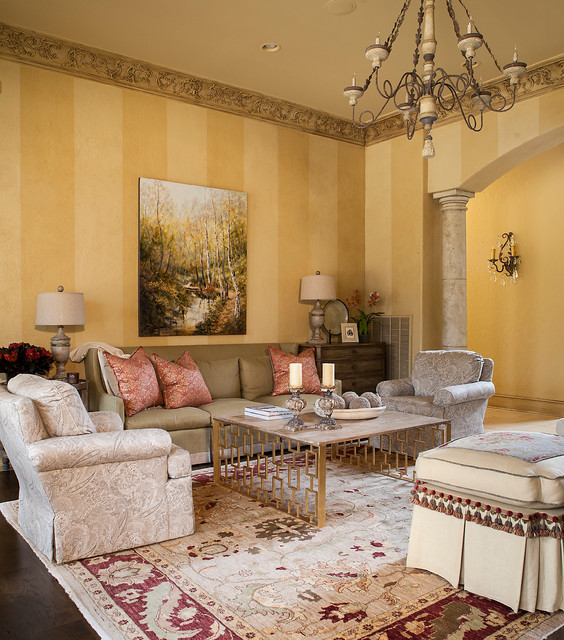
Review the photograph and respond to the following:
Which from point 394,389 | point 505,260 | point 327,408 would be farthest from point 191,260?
point 505,260

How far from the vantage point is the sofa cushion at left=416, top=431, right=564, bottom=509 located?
2332mm

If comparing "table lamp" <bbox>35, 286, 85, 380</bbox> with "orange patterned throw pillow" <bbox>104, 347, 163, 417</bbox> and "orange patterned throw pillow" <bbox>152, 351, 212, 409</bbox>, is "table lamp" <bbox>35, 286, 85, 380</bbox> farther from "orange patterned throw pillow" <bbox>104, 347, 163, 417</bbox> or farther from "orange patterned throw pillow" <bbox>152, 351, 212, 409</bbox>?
"orange patterned throw pillow" <bbox>152, 351, 212, 409</bbox>

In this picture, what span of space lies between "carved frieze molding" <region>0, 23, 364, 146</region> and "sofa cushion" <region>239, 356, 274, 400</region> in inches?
97.2

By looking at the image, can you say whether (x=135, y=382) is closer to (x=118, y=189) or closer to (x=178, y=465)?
(x=178, y=465)

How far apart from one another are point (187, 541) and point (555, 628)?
1698 mm

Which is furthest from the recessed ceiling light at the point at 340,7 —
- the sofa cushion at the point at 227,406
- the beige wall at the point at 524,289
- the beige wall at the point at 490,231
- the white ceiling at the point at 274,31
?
the beige wall at the point at 524,289

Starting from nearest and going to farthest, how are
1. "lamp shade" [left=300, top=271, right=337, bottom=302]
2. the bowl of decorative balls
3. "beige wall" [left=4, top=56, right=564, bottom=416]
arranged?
the bowl of decorative balls → "beige wall" [left=4, top=56, right=564, bottom=416] → "lamp shade" [left=300, top=271, right=337, bottom=302]

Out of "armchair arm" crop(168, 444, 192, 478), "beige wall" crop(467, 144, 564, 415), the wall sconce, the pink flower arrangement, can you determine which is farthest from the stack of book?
the wall sconce

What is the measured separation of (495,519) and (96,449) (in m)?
1.77

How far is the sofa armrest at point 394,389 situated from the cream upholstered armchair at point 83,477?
250 centimetres

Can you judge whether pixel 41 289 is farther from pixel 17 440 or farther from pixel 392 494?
pixel 392 494

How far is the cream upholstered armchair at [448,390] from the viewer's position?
15.6 ft

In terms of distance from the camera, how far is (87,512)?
277 cm

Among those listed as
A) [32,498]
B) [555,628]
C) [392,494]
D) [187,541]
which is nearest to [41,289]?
[32,498]
